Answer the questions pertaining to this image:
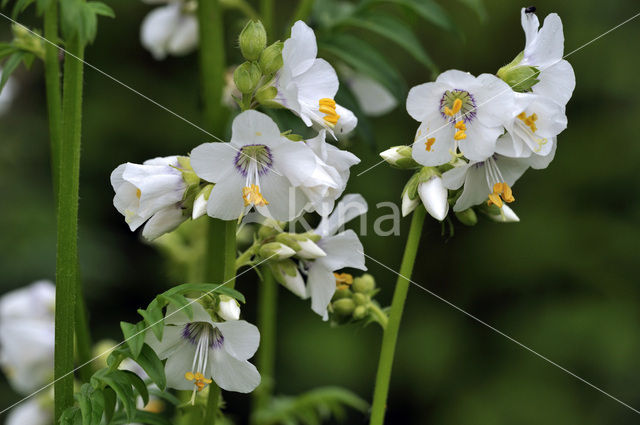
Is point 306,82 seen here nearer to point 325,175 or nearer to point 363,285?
point 325,175

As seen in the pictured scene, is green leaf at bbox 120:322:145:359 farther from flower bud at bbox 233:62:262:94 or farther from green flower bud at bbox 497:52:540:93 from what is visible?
green flower bud at bbox 497:52:540:93

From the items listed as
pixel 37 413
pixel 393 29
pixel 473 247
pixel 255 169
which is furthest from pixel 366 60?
pixel 473 247

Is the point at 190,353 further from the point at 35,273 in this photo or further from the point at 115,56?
the point at 115,56

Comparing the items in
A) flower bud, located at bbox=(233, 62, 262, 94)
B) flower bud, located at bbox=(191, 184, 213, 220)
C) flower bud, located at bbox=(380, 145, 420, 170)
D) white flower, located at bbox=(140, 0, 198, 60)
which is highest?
white flower, located at bbox=(140, 0, 198, 60)

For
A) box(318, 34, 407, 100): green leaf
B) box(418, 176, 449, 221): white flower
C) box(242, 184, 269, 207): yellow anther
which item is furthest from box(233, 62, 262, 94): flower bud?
box(318, 34, 407, 100): green leaf

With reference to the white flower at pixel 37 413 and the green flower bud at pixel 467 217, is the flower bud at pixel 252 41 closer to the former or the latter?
the green flower bud at pixel 467 217
